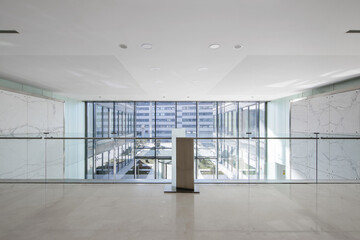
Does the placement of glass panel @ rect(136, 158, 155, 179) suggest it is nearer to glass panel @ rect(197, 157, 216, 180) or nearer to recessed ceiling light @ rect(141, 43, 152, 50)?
glass panel @ rect(197, 157, 216, 180)

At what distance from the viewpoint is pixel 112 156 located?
13.9ft

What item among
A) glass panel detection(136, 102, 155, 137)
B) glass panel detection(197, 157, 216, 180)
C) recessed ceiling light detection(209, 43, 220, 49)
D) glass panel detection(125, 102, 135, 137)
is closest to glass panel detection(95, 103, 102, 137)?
glass panel detection(125, 102, 135, 137)

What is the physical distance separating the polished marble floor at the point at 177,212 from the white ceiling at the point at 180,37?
2.56m

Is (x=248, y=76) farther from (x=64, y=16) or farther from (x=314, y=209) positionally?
(x=64, y=16)

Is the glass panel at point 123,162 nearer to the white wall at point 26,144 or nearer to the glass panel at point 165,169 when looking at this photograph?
the glass panel at point 165,169

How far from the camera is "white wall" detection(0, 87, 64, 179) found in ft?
14.3

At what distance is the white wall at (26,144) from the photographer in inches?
172

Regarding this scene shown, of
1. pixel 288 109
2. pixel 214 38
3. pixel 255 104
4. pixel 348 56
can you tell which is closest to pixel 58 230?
pixel 214 38

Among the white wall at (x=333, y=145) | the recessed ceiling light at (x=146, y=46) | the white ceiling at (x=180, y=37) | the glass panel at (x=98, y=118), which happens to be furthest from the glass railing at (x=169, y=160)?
the glass panel at (x=98, y=118)

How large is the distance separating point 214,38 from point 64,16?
81.8 inches

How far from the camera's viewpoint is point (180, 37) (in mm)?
2896

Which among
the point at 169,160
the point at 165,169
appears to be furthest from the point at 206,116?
the point at 169,160

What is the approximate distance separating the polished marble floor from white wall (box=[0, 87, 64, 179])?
782 millimetres

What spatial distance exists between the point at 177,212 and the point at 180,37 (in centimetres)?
261
